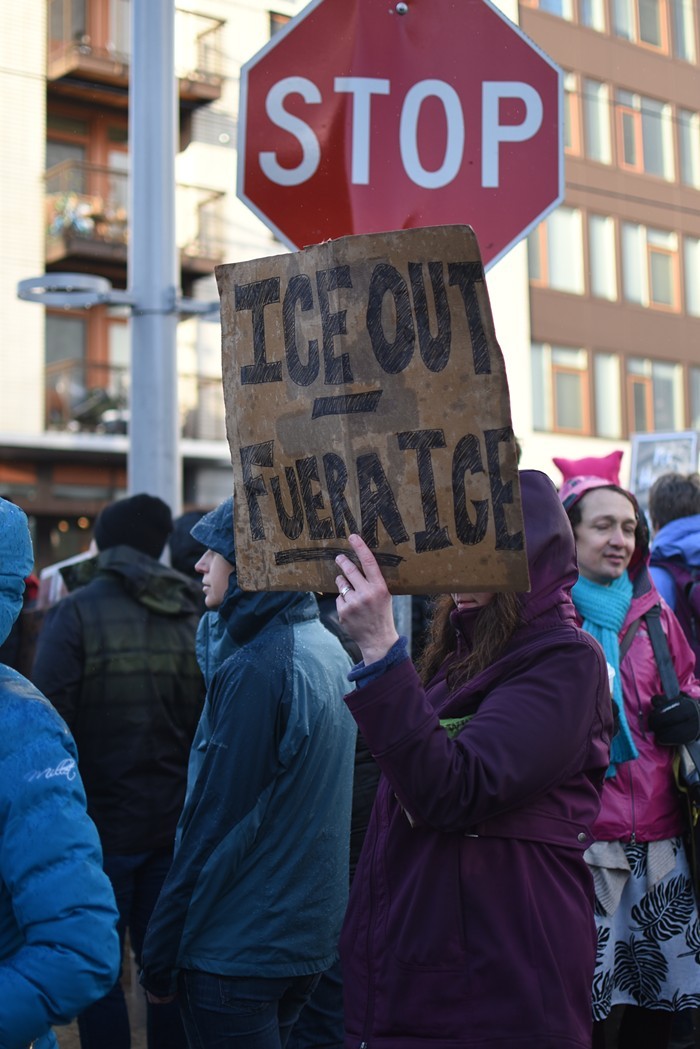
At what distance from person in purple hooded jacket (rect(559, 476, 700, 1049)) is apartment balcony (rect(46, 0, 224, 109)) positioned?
20.5m

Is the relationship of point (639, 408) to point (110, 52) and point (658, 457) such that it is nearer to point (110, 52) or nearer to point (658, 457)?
→ point (110, 52)

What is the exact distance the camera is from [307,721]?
325 centimetres

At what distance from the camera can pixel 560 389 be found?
25.6m

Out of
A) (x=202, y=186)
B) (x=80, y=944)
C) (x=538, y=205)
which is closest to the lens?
(x=80, y=944)

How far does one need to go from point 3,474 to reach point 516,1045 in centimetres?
2109

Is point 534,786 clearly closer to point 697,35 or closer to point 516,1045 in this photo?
point 516,1045

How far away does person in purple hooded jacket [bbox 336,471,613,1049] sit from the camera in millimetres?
2385

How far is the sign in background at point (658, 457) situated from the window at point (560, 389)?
16367 millimetres

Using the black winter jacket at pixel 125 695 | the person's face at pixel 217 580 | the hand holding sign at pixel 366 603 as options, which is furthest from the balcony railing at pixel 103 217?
the hand holding sign at pixel 366 603

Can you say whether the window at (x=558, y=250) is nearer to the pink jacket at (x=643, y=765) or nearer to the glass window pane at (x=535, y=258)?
the glass window pane at (x=535, y=258)

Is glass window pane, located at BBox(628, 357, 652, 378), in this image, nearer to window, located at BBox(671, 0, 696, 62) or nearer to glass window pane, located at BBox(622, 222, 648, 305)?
glass window pane, located at BBox(622, 222, 648, 305)

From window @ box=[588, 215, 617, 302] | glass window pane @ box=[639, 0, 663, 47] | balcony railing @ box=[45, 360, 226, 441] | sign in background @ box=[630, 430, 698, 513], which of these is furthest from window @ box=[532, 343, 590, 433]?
sign in background @ box=[630, 430, 698, 513]

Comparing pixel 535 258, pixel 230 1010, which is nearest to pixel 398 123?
pixel 230 1010

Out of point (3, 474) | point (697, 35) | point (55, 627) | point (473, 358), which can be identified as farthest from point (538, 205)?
point (3, 474)
